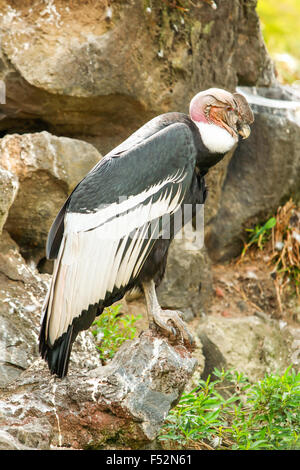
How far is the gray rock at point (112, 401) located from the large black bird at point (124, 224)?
0.44ft

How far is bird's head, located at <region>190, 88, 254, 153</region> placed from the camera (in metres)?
3.27

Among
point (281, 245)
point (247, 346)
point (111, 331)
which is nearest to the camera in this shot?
point (111, 331)

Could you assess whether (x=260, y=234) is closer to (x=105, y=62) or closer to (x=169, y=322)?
(x=105, y=62)

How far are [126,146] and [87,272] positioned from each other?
2.23 feet

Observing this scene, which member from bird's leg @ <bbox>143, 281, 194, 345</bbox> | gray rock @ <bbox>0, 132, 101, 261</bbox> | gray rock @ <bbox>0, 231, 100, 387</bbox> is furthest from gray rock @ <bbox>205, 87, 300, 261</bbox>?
bird's leg @ <bbox>143, 281, 194, 345</bbox>

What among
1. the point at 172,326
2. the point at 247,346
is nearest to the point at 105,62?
the point at 172,326

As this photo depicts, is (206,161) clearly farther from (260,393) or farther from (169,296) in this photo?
(169,296)

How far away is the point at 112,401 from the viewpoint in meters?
2.87

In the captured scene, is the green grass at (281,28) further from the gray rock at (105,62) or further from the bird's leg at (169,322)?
the bird's leg at (169,322)

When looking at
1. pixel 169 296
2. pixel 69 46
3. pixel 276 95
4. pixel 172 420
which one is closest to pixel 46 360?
pixel 172 420

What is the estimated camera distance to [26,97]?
14.9 ft

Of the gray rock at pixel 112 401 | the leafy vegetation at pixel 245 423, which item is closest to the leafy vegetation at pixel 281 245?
the leafy vegetation at pixel 245 423

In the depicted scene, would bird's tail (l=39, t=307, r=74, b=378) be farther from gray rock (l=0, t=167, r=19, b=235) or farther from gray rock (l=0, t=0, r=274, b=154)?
gray rock (l=0, t=0, r=274, b=154)

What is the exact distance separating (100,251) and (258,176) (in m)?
2.75
